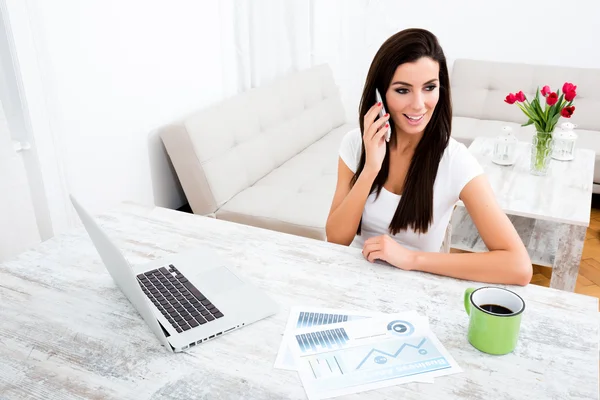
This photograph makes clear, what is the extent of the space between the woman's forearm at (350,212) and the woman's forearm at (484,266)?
301mm

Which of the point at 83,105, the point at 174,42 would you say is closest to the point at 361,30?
the point at 174,42

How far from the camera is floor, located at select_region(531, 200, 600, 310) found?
2629 millimetres

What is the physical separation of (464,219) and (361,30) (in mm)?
2328

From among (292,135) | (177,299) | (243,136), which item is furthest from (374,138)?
(292,135)

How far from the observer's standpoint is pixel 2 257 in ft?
6.66

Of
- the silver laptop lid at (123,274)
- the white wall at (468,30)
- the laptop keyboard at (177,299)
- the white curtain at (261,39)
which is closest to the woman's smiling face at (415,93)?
the laptop keyboard at (177,299)

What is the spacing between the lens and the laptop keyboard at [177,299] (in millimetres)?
1137

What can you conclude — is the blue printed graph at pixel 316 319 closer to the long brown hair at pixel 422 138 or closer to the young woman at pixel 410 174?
the young woman at pixel 410 174

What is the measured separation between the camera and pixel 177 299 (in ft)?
3.97

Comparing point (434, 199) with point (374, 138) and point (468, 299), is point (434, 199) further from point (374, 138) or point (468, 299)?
point (468, 299)

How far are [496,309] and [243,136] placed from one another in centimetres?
194

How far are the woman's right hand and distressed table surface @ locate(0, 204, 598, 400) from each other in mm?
264

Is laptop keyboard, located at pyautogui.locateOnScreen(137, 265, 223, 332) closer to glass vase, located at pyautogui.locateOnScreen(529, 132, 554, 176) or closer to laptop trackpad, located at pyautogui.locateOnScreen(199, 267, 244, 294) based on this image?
laptop trackpad, located at pyautogui.locateOnScreen(199, 267, 244, 294)

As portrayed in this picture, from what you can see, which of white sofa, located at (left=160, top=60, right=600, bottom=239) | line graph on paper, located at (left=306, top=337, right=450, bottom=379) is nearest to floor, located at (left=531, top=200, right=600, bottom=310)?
white sofa, located at (left=160, top=60, right=600, bottom=239)
